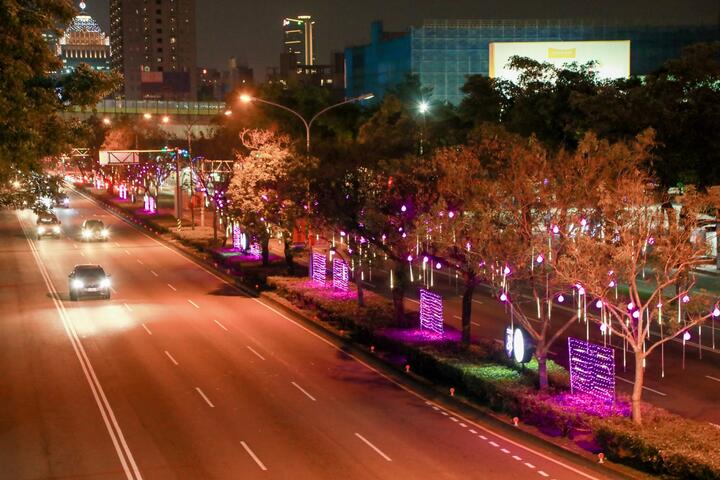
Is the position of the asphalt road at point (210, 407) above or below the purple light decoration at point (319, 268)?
below

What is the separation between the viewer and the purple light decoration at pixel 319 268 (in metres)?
40.9

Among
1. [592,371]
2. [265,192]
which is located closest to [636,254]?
[592,371]

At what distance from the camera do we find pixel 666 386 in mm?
25984

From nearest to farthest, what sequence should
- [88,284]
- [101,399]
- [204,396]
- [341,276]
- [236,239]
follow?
[101,399]
[204,396]
[341,276]
[88,284]
[236,239]

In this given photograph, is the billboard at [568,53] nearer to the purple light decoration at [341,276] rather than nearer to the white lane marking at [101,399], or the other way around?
the purple light decoration at [341,276]

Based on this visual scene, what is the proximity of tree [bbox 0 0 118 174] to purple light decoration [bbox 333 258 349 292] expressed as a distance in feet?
57.7

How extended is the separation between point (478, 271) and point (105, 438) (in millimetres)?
9377

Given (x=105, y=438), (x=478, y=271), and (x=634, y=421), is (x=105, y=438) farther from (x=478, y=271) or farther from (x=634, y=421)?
(x=634, y=421)

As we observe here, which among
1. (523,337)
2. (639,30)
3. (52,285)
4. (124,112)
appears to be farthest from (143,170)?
(523,337)

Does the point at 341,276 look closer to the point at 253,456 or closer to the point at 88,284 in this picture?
the point at 88,284

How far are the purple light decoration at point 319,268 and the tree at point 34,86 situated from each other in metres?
18.9

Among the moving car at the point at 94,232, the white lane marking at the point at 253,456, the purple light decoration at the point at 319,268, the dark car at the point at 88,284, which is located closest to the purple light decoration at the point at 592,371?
the white lane marking at the point at 253,456

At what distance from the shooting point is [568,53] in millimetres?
91500

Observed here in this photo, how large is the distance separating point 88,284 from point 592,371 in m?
24.5
